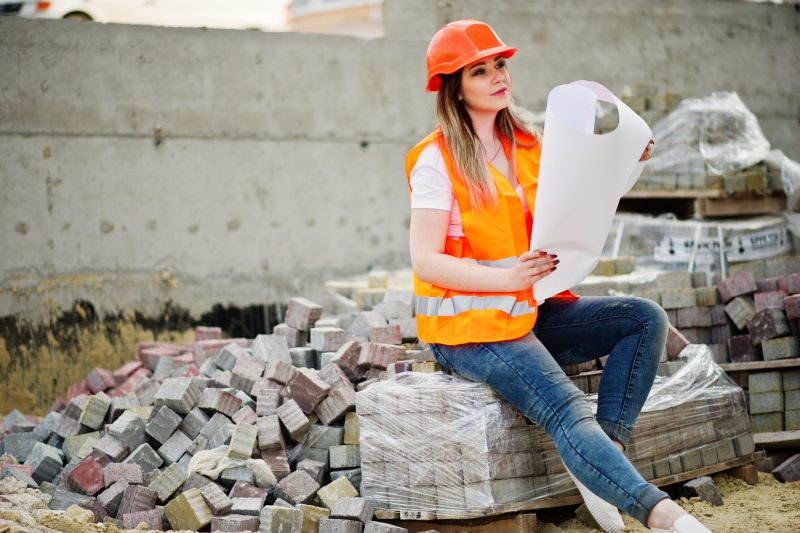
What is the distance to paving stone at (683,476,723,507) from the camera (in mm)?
4246

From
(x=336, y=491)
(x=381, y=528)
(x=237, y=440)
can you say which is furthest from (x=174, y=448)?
(x=381, y=528)

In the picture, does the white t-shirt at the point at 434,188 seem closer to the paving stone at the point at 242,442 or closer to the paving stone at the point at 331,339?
the paving stone at the point at 242,442

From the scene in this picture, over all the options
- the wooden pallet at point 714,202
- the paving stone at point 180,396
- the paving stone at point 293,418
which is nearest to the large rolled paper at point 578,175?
the paving stone at point 293,418

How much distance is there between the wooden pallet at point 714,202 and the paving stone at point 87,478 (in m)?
4.12

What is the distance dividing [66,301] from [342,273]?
82.7 inches

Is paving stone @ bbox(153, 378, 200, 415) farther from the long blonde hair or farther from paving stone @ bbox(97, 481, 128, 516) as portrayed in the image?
the long blonde hair

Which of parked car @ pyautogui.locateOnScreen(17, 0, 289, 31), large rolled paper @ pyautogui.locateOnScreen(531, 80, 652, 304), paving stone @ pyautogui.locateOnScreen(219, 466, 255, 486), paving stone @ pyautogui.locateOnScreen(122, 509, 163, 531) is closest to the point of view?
large rolled paper @ pyautogui.locateOnScreen(531, 80, 652, 304)

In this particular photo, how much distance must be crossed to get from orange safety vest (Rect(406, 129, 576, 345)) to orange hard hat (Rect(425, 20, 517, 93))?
29 cm

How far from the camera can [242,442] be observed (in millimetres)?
4473

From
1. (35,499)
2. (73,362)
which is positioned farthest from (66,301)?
(35,499)

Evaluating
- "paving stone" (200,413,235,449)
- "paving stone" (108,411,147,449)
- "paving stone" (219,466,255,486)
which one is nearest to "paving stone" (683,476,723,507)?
"paving stone" (219,466,255,486)

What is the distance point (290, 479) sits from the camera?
4.34 metres

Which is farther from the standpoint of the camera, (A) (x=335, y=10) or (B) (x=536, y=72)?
(A) (x=335, y=10)

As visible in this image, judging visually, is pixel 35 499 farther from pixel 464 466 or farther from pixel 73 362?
pixel 73 362
